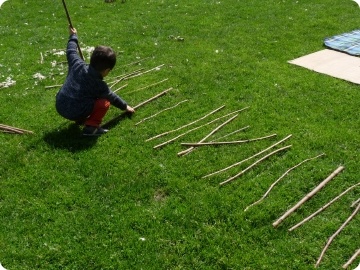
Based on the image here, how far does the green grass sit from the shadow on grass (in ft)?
0.10

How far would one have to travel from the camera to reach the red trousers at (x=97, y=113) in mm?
6918

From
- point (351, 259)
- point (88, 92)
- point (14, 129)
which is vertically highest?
point (88, 92)

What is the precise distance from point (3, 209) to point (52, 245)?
1109 mm

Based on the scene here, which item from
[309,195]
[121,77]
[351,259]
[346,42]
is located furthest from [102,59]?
[346,42]

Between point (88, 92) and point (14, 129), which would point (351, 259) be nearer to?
point (88, 92)

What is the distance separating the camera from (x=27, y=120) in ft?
25.1

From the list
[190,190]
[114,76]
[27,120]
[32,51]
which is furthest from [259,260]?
[32,51]

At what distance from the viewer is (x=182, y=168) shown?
6.18 m

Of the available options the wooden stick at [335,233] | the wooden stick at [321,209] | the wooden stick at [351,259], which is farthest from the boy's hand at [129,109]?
the wooden stick at [351,259]

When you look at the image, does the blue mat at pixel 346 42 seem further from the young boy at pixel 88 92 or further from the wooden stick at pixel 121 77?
the young boy at pixel 88 92

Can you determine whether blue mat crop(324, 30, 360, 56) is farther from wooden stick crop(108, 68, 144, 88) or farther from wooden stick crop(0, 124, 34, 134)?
wooden stick crop(0, 124, 34, 134)

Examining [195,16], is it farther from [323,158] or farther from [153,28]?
[323,158]

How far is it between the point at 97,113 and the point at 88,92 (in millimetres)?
418

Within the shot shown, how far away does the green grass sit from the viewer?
15.9 ft
